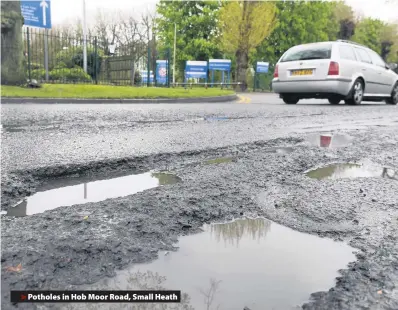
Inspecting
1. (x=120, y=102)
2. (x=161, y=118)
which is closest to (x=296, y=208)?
(x=161, y=118)

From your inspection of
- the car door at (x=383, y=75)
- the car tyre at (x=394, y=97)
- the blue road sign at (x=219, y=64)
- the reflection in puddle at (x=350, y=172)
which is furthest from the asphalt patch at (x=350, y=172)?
the blue road sign at (x=219, y=64)

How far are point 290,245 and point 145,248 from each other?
2.03 feet

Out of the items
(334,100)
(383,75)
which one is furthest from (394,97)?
(334,100)

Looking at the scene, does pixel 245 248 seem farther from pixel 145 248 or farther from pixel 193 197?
pixel 193 197

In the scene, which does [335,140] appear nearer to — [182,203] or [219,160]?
[219,160]

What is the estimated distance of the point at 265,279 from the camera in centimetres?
132

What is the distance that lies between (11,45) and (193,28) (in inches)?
1056

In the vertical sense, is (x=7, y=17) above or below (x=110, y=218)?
above

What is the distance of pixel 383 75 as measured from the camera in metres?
11.0

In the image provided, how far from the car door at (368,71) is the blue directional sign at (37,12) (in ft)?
35.5

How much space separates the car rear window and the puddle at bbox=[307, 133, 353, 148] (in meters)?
5.41

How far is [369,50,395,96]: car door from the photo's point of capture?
10.8m

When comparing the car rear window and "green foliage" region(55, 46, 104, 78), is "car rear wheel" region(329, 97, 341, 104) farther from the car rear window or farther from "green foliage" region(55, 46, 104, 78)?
"green foliage" region(55, 46, 104, 78)

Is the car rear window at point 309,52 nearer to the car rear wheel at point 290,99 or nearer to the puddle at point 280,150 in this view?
the car rear wheel at point 290,99
